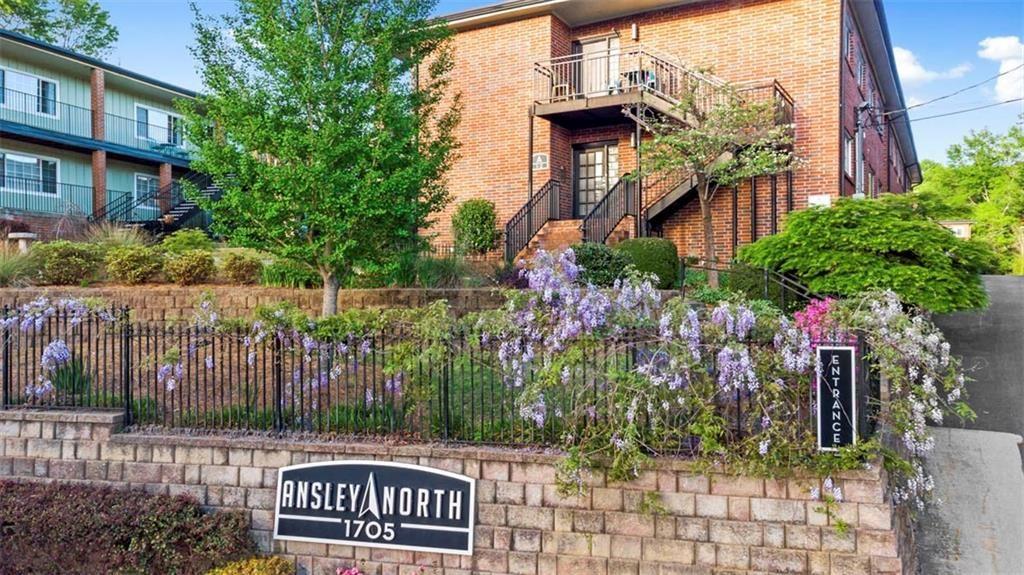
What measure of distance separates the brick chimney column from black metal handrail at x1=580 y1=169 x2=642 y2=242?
18.4 meters

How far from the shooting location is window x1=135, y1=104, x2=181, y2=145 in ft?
86.3

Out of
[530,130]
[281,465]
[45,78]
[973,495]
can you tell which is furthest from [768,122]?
[45,78]

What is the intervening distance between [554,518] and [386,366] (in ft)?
6.12

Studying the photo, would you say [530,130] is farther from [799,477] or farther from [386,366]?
[799,477]

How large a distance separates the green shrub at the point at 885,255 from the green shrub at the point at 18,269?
11859 millimetres

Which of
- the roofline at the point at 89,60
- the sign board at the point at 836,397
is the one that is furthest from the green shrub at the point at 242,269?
the roofline at the point at 89,60

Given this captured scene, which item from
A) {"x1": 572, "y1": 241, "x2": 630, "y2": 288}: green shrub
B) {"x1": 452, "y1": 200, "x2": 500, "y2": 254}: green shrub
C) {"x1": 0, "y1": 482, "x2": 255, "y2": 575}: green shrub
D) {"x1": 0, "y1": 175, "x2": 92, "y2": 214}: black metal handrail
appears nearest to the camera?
{"x1": 0, "y1": 482, "x2": 255, "y2": 575}: green shrub

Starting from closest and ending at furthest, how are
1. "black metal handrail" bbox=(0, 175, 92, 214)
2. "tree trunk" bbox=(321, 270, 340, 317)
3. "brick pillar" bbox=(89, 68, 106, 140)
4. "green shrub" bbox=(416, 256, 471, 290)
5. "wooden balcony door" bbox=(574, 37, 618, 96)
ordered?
"tree trunk" bbox=(321, 270, 340, 317)
"green shrub" bbox=(416, 256, 471, 290)
"wooden balcony door" bbox=(574, 37, 618, 96)
"black metal handrail" bbox=(0, 175, 92, 214)
"brick pillar" bbox=(89, 68, 106, 140)

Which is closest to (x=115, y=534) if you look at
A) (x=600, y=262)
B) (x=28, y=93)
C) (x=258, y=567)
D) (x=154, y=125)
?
(x=258, y=567)

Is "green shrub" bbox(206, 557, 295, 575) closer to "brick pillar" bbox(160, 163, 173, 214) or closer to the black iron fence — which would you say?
the black iron fence

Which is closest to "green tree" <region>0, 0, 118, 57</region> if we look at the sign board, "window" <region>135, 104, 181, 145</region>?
"window" <region>135, 104, 181, 145</region>

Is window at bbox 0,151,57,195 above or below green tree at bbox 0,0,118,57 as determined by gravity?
below

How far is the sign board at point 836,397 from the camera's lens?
4.60 m

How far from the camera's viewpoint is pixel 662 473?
16.2ft
